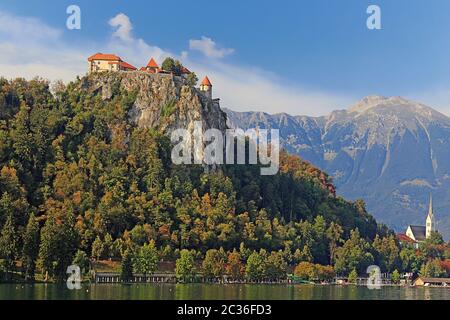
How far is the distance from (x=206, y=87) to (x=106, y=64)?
58.7 ft

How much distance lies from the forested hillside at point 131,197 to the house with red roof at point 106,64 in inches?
180

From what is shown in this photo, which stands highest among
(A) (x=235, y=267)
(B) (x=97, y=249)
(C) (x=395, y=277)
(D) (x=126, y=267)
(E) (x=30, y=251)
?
(E) (x=30, y=251)

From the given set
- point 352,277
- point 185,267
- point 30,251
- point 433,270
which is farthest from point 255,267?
point 433,270

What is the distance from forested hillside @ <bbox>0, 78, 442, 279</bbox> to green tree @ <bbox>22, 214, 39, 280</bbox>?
1.66 meters

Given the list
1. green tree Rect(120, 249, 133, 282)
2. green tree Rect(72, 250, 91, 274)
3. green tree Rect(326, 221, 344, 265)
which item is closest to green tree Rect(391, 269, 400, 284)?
green tree Rect(326, 221, 344, 265)

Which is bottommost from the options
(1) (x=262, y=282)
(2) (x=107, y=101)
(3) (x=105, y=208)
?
(1) (x=262, y=282)

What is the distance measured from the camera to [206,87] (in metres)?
162

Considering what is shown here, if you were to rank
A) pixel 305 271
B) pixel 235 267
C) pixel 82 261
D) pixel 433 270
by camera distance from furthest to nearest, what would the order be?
pixel 433 270 < pixel 305 271 < pixel 235 267 < pixel 82 261

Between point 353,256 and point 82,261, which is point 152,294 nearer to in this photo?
point 82,261

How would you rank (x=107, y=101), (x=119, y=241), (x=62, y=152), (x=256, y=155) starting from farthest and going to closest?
(x=256, y=155)
(x=107, y=101)
(x=62, y=152)
(x=119, y=241)

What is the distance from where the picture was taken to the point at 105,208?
130m

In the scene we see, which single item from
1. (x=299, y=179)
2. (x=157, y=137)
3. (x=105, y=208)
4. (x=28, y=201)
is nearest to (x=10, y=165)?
(x=28, y=201)

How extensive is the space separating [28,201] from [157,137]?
89.9 feet

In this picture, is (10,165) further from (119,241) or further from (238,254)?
(238,254)
